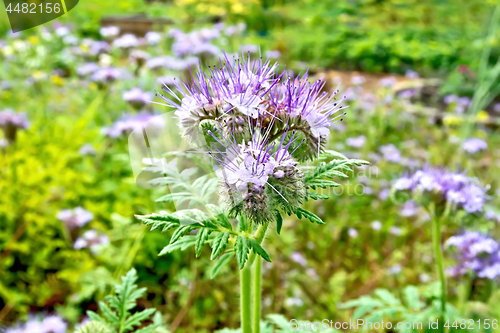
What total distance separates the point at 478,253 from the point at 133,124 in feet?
7.72

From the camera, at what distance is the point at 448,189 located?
1.96 m

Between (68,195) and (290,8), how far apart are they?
37.8 feet

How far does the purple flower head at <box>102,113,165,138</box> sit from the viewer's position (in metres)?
2.79

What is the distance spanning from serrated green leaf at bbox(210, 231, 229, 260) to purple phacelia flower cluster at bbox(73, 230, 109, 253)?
1.61 m

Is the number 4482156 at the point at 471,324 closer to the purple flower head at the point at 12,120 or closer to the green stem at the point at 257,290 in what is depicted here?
the green stem at the point at 257,290

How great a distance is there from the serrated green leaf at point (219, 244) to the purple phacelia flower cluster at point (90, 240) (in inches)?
63.4

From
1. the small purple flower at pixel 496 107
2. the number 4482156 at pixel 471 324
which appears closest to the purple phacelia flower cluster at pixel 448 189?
the number 4482156 at pixel 471 324

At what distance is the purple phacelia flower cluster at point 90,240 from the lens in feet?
8.00

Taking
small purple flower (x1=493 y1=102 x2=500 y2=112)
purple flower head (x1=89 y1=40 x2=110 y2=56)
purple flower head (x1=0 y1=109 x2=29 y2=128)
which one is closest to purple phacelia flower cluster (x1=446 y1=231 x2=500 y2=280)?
purple flower head (x1=0 y1=109 x2=29 y2=128)

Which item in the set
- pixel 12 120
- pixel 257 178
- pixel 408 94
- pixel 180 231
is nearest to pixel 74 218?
pixel 12 120

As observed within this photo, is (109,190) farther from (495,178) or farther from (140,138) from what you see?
(495,178)

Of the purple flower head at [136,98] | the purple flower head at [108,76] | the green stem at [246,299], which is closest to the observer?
the green stem at [246,299]

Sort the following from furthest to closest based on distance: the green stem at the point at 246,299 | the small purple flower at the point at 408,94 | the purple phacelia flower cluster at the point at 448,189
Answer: the small purple flower at the point at 408,94
the purple phacelia flower cluster at the point at 448,189
the green stem at the point at 246,299

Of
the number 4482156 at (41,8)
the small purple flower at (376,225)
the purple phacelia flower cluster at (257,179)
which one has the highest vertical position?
the number 4482156 at (41,8)
